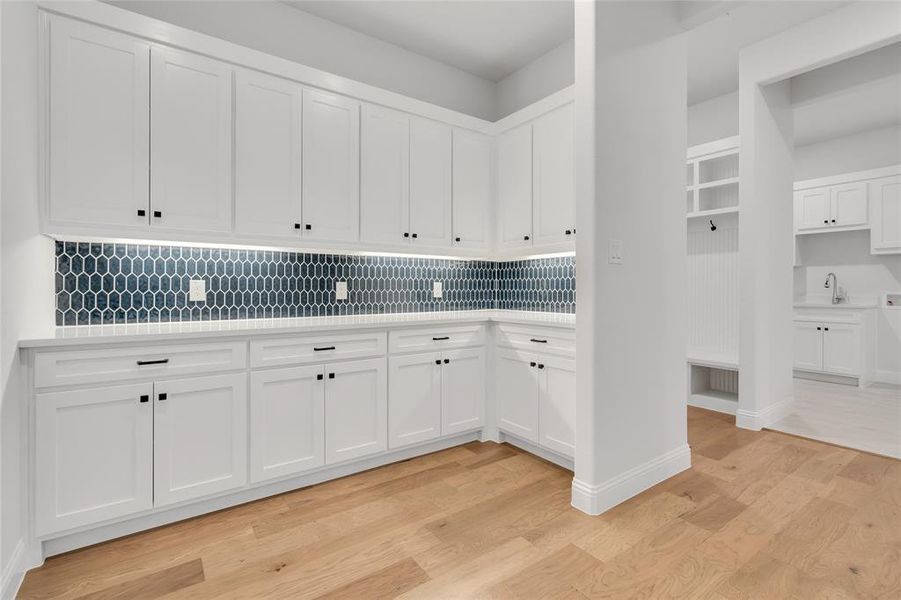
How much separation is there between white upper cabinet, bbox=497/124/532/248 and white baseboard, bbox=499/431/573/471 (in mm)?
1450

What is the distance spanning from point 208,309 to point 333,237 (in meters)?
0.88

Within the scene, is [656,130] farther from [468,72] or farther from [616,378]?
[468,72]

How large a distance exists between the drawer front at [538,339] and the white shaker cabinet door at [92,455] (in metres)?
2.10

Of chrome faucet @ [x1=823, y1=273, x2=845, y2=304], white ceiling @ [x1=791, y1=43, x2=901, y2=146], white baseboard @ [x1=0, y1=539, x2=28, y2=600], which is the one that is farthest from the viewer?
chrome faucet @ [x1=823, y1=273, x2=845, y2=304]

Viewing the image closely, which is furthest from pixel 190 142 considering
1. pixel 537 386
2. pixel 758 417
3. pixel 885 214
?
pixel 885 214

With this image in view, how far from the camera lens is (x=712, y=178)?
4.61 m

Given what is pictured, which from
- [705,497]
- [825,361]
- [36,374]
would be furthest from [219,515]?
[825,361]

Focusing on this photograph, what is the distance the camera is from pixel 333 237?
284cm

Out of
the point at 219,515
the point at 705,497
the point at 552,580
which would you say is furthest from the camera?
the point at 705,497

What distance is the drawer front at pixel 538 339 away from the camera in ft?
8.64

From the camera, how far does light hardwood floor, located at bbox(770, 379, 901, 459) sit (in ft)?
10.3

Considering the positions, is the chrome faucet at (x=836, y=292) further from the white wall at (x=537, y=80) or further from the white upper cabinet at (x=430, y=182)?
the white upper cabinet at (x=430, y=182)

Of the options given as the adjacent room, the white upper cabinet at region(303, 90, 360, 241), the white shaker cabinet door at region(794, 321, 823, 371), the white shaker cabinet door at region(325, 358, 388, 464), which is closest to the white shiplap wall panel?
the adjacent room

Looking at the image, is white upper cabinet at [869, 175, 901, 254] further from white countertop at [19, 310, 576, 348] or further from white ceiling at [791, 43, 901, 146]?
white countertop at [19, 310, 576, 348]
